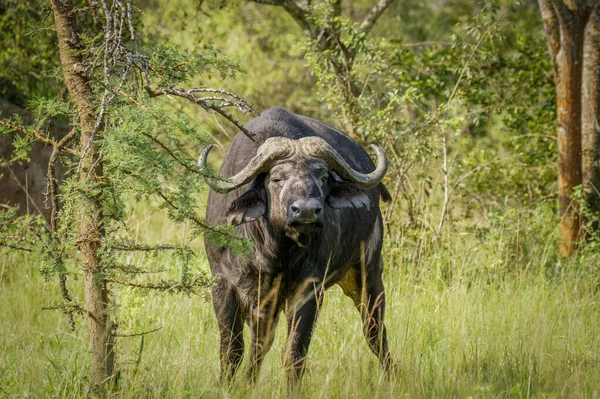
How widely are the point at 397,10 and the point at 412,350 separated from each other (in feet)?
42.5

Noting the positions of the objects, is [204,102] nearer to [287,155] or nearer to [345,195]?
[287,155]

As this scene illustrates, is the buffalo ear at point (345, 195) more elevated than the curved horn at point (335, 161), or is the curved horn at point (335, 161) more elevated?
the curved horn at point (335, 161)

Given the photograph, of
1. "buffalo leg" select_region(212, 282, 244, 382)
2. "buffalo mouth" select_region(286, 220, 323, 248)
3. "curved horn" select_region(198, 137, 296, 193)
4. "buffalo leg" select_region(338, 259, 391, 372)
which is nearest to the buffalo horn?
"curved horn" select_region(198, 137, 296, 193)

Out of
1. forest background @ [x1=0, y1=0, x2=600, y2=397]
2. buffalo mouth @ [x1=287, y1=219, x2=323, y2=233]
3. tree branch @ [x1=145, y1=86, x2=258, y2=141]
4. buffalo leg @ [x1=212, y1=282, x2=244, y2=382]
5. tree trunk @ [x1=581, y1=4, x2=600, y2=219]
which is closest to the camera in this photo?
tree branch @ [x1=145, y1=86, x2=258, y2=141]

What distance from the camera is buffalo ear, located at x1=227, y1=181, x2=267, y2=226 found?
477cm

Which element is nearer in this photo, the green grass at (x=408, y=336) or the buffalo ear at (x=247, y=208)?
the green grass at (x=408, y=336)

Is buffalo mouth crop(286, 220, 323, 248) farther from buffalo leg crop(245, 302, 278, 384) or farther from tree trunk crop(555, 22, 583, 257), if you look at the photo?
tree trunk crop(555, 22, 583, 257)

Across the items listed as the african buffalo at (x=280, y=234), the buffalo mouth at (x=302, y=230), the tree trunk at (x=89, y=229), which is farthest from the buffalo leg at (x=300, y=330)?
the tree trunk at (x=89, y=229)

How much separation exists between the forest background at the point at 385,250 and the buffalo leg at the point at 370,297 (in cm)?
13

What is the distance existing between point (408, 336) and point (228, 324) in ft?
4.09

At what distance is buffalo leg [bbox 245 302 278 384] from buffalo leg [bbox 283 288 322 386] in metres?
0.12

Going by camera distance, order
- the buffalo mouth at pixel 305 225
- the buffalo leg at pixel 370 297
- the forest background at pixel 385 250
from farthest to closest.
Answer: the buffalo leg at pixel 370 297
the buffalo mouth at pixel 305 225
the forest background at pixel 385 250

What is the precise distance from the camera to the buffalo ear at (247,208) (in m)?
4.77

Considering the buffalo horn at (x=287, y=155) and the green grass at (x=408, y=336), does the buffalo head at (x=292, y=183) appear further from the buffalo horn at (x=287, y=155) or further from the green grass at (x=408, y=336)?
the green grass at (x=408, y=336)
